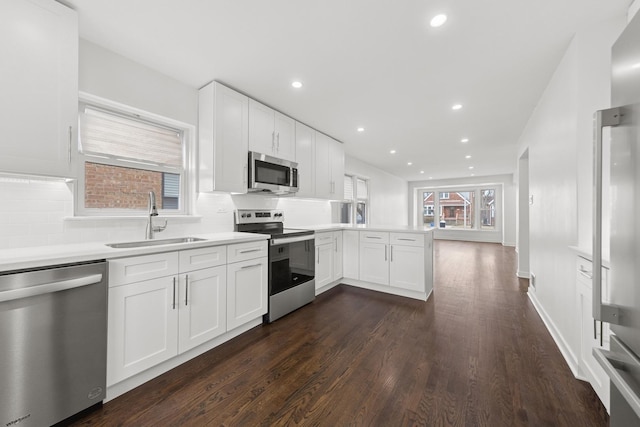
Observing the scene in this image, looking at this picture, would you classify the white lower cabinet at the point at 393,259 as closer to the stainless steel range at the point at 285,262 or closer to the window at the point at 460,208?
the stainless steel range at the point at 285,262

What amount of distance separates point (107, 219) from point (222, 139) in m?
1.25

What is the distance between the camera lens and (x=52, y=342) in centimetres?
134

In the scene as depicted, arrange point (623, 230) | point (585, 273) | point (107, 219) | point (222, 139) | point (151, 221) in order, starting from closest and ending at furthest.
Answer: point (623, 230)
point (585, 273)
point (107, 219)
point (151, 221)
point (222, 139)

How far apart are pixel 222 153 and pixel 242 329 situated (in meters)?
1.81

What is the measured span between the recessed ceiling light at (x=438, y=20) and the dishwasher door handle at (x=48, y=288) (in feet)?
9.07

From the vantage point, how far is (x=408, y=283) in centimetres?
342

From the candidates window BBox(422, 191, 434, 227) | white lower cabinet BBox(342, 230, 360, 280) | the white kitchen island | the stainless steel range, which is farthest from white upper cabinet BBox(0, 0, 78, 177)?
window BBox(422, 191, 434, 227)

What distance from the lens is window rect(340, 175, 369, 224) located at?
6014 mm

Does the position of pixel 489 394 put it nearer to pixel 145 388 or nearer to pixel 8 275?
pixel 145 388

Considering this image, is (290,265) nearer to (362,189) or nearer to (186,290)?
(186,290)

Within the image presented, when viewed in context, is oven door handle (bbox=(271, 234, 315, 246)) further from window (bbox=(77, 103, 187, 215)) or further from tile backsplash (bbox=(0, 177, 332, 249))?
window (bbox=(77, 103, 187, 215))

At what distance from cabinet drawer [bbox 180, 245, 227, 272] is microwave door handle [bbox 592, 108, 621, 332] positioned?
87.2 inches

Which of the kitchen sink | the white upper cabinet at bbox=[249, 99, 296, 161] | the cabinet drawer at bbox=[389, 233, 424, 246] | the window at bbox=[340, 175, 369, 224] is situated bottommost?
the cabinet drawer at bbox=[389, 233, 424, 246]

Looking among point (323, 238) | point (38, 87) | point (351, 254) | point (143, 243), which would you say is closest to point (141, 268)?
point (143, 243)
